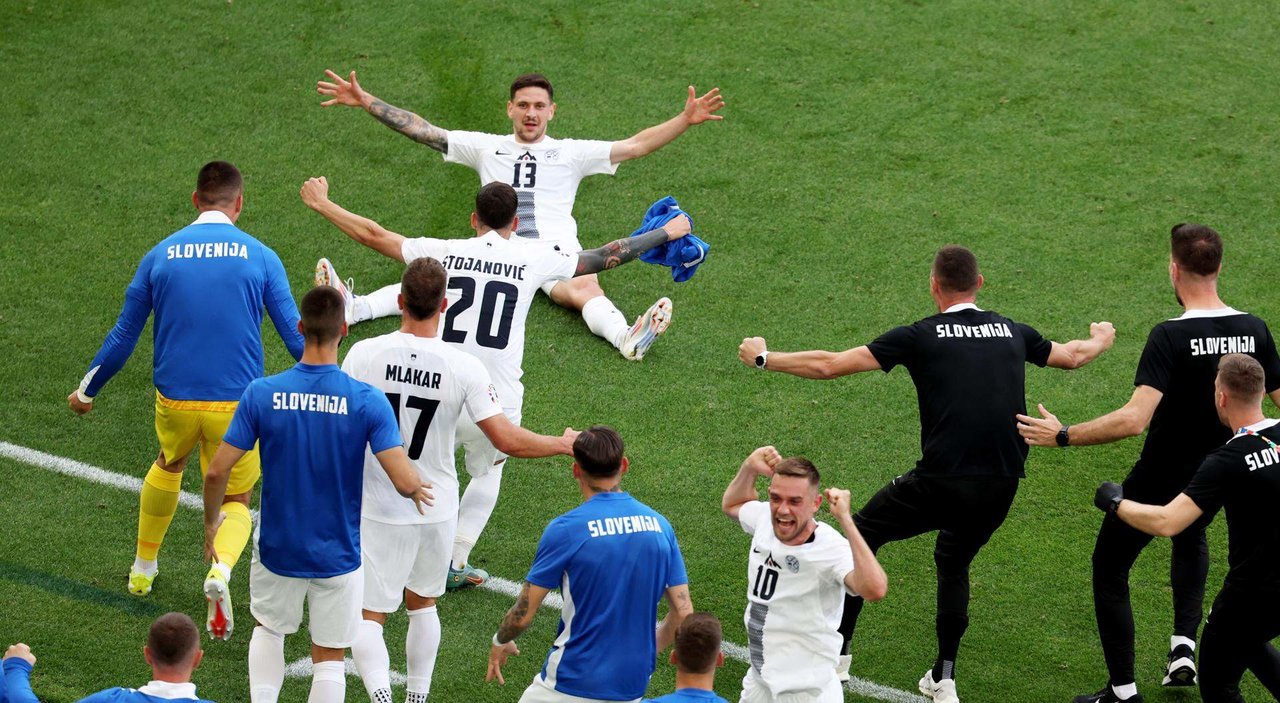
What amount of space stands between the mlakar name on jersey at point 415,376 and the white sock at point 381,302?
3952 mm

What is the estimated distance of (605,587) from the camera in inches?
229

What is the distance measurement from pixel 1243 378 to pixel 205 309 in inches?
202

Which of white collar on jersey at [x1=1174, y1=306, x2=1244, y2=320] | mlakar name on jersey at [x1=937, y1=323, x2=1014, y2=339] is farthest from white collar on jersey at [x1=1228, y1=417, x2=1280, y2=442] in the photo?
mlakar name on jersey at [x1=937, y1=323, x2=1014, y2=339]

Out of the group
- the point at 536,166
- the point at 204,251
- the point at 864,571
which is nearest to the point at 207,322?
the point at 204,251

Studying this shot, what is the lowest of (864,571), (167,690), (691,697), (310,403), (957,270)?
(167,690)

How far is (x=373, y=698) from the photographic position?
6812mm

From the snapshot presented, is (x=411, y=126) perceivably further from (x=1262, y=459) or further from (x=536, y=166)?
(x=1262, y=459)

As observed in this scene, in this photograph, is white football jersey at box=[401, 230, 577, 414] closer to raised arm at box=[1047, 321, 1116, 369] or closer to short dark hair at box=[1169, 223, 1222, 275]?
raised arm at box=[1047, 321, 1116, 369]

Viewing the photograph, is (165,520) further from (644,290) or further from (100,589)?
(644,290)

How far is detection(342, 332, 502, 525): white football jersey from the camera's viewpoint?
6742 millimetres

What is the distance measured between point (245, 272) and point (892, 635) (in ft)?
13.5

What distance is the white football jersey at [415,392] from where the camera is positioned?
6.74 m

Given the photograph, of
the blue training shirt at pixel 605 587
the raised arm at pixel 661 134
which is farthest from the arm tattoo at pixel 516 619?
the raised arm at pixel 661 134

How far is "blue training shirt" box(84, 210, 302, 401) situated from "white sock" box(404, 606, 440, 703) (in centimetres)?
158
